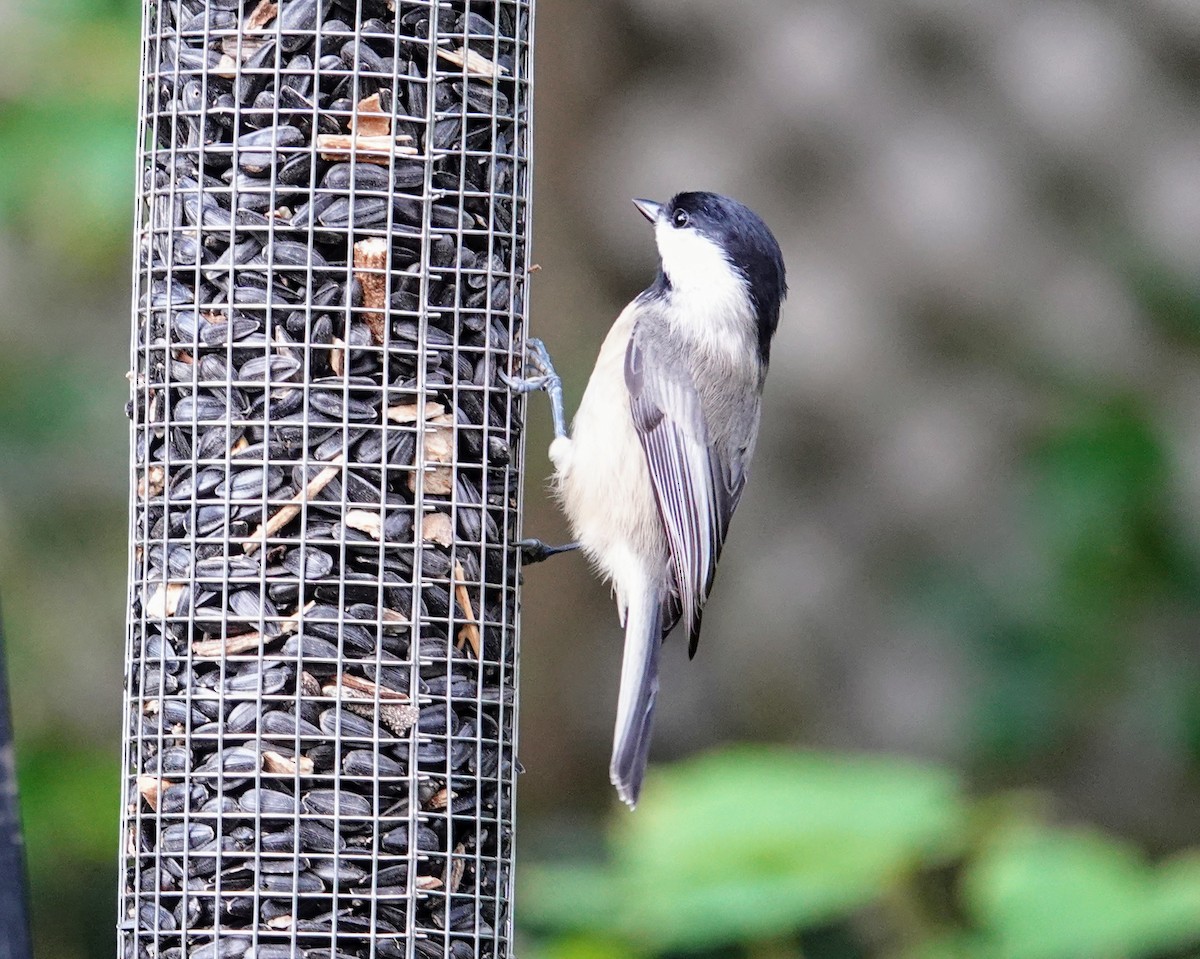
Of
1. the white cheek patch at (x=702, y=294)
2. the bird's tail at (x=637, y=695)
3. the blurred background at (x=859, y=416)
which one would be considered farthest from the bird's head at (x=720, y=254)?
the blurred background at (x=859, y=416)

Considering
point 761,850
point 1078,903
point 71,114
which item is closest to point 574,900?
point 761,850

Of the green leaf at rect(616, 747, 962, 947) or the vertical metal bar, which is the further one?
the green leaf at rect(616, 747, 962, 947)

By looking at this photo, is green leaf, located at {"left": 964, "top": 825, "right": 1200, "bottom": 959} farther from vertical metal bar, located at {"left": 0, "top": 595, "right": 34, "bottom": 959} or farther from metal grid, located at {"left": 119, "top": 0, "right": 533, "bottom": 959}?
vertical metal bar, located at {"left": 0, "top": 595, "right": 34, "bottom": 959}

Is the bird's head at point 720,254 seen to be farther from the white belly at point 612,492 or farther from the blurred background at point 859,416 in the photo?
the blurred background at point 859,416

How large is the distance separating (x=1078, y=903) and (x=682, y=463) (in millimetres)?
1165

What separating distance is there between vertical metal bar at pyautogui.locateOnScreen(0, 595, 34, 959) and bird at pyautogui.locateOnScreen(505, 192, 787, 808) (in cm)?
143

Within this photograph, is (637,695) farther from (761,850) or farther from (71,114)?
(71,114)

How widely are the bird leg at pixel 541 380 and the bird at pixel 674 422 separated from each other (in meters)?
0.01

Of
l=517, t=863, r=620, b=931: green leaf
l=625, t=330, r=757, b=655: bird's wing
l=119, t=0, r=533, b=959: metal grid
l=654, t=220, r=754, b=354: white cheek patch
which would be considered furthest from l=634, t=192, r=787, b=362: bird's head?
l=517, t=863, r=620, b=931: green leaf

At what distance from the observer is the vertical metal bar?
1913 millimetres

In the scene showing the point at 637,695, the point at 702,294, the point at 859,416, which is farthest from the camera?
the point at 859,416

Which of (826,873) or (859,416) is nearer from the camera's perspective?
(826,873)

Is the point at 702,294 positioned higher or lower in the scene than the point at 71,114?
lower

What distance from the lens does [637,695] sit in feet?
10.6
